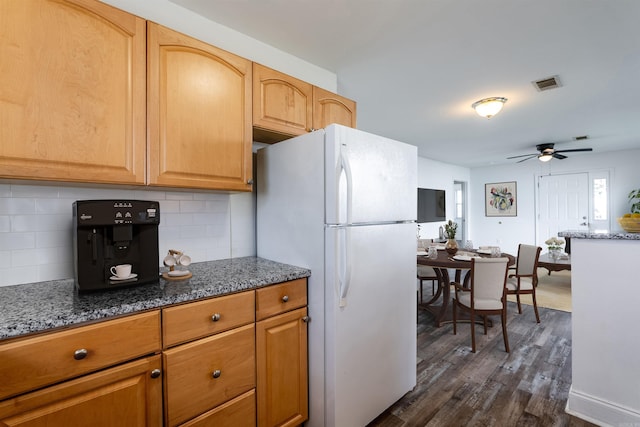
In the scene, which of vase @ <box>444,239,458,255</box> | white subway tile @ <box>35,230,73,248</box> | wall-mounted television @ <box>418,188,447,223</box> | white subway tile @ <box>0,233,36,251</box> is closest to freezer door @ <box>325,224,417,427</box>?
white subway tile @ <box>35,230,73,248</box>

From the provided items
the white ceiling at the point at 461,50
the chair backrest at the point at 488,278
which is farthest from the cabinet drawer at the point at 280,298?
the chair backrest at the point at 488,278

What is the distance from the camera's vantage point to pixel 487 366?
2371 millimetres

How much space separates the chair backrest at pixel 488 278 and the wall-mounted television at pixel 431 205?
373 cm

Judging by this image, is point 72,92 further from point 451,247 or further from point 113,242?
point 451,247

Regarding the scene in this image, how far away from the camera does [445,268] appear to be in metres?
3.17

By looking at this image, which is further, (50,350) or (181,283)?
(181,283)

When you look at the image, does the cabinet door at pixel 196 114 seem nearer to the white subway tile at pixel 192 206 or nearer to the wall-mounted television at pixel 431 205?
the white subway tile at pixel 192 206

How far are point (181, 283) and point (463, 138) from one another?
4897 mm

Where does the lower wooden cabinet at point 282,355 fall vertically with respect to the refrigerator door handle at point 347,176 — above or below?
below

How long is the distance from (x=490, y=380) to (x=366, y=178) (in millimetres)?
1838

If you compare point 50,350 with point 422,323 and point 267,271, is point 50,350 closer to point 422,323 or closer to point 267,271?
point 267,271

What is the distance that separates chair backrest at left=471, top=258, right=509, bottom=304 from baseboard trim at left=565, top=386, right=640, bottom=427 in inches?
36.0

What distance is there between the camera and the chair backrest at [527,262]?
3311 mm

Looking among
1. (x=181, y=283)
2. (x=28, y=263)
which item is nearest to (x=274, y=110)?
(x=181, y=283)
